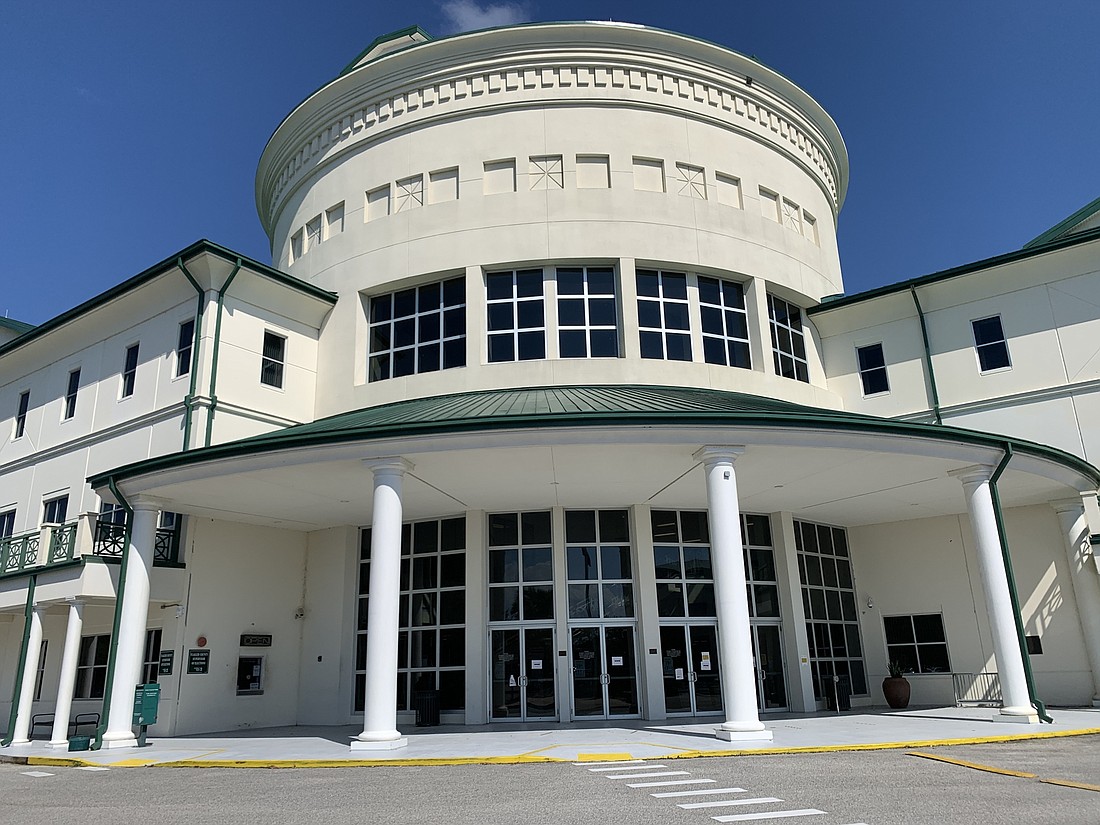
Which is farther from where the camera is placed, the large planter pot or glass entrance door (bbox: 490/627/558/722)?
the large planter pot

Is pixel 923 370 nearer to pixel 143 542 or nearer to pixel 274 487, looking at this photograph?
pixel 274 487

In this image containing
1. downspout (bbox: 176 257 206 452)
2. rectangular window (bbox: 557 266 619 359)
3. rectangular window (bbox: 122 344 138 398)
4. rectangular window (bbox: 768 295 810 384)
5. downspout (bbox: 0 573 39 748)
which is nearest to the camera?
downspout (bbox: 0 573 39 748)

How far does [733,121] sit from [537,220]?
6945mm

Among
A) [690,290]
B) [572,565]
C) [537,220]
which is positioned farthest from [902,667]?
[537,220]

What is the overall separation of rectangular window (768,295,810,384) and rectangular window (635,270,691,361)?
278 cm

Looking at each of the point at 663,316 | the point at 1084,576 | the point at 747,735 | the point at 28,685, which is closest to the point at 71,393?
the point at 28,685

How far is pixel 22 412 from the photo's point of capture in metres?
27.4

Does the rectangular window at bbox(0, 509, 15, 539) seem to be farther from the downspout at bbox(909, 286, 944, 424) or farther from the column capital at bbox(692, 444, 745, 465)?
the downspout at bbox(909, 286, 944, 424)

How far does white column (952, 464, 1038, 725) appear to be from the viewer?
15398mm

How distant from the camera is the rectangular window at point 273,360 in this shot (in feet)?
72.4

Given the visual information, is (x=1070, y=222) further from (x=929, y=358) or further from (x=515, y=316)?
(x=515, y=316)

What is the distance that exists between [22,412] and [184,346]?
10010 mm

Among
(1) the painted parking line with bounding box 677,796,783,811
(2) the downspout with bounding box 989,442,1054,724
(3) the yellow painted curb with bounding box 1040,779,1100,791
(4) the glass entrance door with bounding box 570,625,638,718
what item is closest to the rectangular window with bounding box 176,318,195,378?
(4) the glass entrance door with bounding box 570,625,638,718

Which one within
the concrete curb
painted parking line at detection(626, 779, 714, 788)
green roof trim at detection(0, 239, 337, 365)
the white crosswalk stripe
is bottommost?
painted parking line at detection(626, 779, 714, 788)
